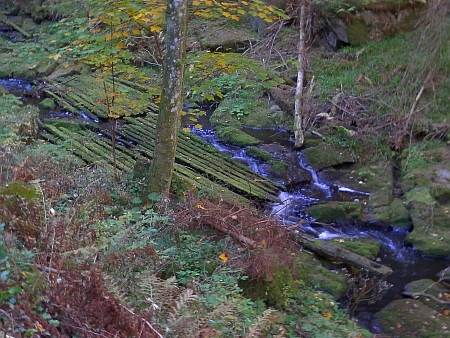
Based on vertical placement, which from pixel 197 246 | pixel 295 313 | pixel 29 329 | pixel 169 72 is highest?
pixel 169 72

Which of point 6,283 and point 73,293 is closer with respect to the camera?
point 6,283

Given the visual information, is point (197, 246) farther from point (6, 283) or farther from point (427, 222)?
Answer: point (427, 222)

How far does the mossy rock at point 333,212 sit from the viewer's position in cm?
986

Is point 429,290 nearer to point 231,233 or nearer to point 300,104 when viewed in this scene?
point 231,233

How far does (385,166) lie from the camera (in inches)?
469

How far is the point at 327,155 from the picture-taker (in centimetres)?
1215

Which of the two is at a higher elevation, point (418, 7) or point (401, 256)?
point (418, 7)

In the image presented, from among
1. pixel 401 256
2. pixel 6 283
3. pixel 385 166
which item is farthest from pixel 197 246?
pixel 385 166

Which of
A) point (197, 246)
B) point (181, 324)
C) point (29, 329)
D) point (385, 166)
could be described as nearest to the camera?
point (29, 329)

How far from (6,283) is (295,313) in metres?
3.44

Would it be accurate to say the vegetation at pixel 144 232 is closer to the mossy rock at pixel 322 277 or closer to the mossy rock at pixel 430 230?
the mossy rock at pixel 322 277

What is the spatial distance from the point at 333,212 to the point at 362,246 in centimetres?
115

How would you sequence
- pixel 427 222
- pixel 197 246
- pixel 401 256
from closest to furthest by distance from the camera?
pixel 197 246 → pixel 401 256 → pixel 427 222

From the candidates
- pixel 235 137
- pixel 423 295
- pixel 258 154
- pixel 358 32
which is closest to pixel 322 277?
pixel 423 295
